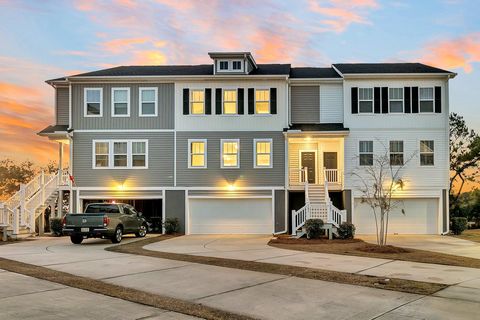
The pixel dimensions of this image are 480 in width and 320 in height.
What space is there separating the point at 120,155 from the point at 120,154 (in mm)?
57

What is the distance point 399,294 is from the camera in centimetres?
1029

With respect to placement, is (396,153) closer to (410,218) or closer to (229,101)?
(410,218)

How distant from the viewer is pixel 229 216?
95.6 ft

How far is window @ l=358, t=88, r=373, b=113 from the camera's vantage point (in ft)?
94.2

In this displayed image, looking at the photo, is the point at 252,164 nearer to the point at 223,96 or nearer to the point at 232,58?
the point at 223,96

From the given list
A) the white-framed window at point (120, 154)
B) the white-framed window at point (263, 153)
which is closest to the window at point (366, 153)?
the white-framed window at point (263, 153)

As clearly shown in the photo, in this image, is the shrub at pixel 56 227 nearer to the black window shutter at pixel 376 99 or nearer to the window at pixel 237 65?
the window at pixel 237 65

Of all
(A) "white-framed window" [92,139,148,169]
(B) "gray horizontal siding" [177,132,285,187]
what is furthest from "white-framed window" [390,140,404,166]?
(A) "white-framed window" [92,139,148,169]

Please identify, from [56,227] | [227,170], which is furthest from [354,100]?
[56,227]

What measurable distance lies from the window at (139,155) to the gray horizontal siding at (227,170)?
1.86 metres

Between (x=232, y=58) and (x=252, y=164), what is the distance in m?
5.90

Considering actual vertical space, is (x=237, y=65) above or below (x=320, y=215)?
above

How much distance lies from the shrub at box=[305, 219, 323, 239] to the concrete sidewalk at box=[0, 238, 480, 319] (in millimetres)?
9730

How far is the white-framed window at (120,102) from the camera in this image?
2902 cm
